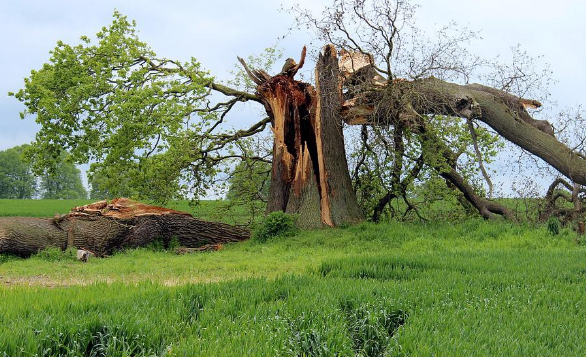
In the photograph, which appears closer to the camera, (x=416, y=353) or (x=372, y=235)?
(x=416, y=353)

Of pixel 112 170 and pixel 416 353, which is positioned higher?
pixel 112 170

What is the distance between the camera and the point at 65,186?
72.9 metres

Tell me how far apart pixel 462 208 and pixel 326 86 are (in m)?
6.20

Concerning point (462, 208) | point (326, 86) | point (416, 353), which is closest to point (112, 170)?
point (326, 86)

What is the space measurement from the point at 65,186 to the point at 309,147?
62.1m

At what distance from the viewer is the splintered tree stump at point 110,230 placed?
14.8m

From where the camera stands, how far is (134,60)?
19703 millimetres

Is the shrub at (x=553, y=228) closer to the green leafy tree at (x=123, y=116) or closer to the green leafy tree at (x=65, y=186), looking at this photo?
the green leafy tree at (x=123, y=116)

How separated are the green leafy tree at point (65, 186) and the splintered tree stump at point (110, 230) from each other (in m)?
56.5

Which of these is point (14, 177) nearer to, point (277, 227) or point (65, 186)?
point (65, 186)

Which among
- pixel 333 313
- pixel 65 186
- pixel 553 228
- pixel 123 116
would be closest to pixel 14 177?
pixel 65 186

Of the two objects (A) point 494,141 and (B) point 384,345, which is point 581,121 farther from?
(B) point 384,345

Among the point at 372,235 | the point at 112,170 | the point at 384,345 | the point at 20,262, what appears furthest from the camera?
the point at 112,170

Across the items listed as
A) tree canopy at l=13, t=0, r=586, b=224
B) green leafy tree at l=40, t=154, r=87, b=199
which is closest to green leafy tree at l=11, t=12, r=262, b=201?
tree canopy at l=13, t=0, r=586, b=224
